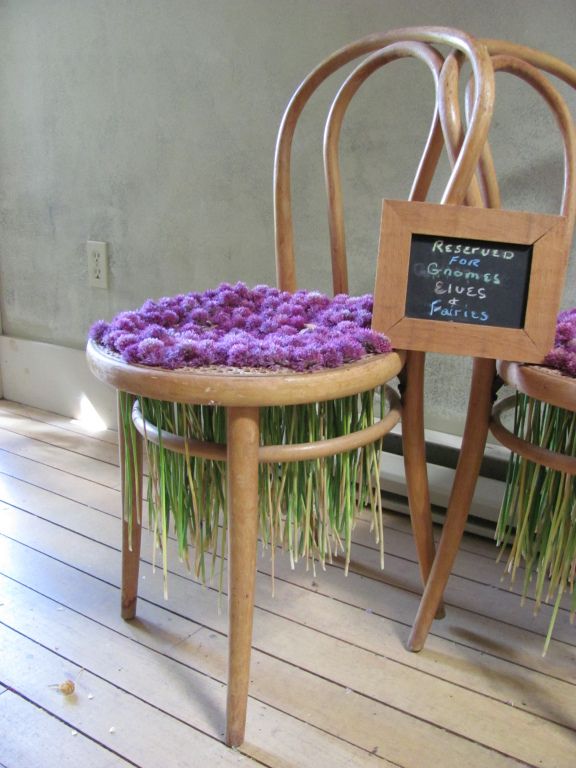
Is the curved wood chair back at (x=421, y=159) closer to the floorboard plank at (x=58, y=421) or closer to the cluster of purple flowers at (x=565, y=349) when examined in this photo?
the cluster of purple flowers at (x=565, y=349)

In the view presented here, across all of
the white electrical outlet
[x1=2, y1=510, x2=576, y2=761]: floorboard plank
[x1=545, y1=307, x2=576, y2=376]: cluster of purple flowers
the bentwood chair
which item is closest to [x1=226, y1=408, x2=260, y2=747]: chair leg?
the bentwood chair

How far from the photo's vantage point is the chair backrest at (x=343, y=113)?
0.76 meters

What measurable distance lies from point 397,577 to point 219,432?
0.50 meters

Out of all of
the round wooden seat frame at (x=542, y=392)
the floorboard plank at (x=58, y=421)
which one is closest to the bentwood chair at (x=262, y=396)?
the round wooden seat frame at (x=542, y=392)

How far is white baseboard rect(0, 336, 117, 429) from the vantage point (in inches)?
71.9

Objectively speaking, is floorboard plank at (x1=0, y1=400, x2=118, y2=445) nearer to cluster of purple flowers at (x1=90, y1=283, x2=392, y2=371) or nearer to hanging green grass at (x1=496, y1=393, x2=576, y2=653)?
cluster of purple flowers at (x1=90, y1=283, x2=392, y2=371)

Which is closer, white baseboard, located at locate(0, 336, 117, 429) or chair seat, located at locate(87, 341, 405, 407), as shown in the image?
chair seat, located at locate(87, 341, 405, 407)

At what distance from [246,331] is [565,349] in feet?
1.22

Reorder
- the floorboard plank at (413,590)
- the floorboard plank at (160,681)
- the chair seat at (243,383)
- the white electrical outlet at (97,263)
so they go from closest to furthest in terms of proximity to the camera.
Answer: the chair seat at (243,383) → the floorboard plank at (160,681) → the floorboard plank at (413,590) → the white electrical outlet at (97,263)

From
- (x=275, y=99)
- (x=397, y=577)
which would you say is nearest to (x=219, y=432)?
(x=397, y=577)

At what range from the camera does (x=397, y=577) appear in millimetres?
1151

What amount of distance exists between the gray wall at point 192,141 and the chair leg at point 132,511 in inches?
25.8

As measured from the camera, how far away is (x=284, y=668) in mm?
920

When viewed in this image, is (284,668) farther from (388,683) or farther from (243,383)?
(243,383)
